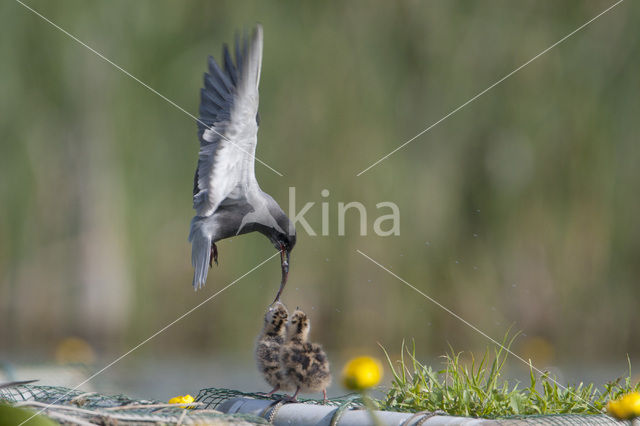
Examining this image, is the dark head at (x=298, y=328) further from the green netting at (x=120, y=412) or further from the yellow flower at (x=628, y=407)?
the yellow flower at (x=628, y=407)

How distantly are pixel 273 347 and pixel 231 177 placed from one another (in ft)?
3.77

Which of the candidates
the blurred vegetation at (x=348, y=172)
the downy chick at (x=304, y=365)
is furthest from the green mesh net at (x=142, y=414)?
the blurred vegetation at (x=348, y=172)

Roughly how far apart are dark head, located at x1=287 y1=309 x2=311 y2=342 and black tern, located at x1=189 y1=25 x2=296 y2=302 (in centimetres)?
72

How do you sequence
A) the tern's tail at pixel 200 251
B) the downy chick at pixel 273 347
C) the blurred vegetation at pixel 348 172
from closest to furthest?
the downy chick at pixel 273 347
the tern's tail at pixel 200 251
the blurred vegetation at pixel 348 172

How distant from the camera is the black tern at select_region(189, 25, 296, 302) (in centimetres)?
502

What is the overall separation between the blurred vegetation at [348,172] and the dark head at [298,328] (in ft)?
16.5

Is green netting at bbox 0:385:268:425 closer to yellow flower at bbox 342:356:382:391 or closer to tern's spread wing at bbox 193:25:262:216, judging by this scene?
yellow flower at bbox 342:356:382:391

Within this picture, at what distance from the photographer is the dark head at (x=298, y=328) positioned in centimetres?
417

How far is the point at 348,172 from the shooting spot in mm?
9648
